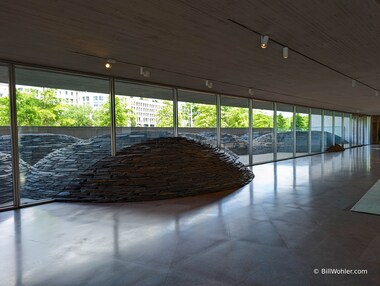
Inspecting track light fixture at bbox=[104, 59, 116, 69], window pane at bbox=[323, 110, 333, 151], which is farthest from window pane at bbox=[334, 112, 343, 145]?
track light fixture at bbox=[104, 59, 116, 69]

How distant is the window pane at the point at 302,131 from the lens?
14.8 meters

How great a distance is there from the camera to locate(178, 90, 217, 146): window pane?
877cm

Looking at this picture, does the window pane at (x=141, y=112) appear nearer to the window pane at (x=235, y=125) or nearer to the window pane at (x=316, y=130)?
the window pane at (x=235, y=125)

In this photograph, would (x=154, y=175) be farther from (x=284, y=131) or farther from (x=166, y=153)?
(x=284, y=131)

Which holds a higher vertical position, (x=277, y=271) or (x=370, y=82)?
(x=370, y=82)

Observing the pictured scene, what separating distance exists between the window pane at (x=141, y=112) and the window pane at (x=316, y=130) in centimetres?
1076

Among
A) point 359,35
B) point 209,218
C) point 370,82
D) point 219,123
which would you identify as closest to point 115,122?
point 209,218

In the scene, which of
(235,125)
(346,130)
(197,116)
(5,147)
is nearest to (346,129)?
(346,130)

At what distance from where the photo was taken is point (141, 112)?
7.59 metres

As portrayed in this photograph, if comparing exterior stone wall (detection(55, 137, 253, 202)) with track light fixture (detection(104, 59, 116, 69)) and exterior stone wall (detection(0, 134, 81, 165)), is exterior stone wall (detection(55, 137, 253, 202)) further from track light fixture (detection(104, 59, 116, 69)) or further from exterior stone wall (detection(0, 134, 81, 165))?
track light fixture (detection(104, 59, 116, 69))

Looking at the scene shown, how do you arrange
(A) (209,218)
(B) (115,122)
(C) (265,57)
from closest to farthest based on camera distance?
1. (A) (209,218)
2. (C) (265,57)
3. (B) (115,122)

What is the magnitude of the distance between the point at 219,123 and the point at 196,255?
7.23 metres

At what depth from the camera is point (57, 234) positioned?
4.02 m

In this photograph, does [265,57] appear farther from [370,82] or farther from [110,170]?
[370,82]
